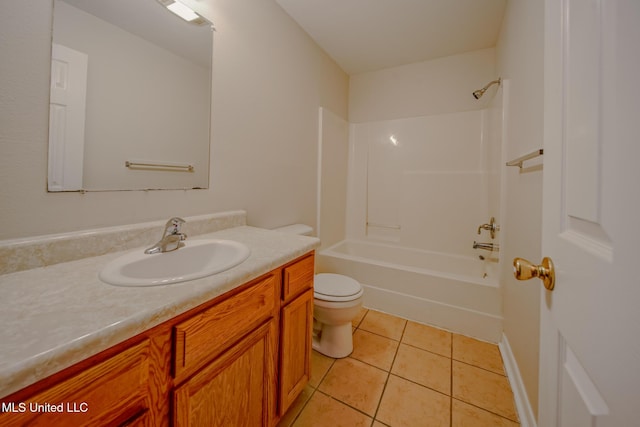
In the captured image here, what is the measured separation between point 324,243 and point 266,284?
1.67 m

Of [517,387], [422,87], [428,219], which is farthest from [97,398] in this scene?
[422,87]

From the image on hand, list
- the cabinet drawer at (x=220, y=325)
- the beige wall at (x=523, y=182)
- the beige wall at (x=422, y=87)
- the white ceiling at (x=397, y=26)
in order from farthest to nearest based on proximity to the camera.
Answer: the beige wall at (x=422, y=87)
the white ceiling at (x=397, y=26)
the beige wall at (x=523, y=182)
the cabinet drawer at (x=220, y=325)

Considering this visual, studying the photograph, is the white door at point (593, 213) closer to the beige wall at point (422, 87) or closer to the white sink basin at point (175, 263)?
the white sink basin at point (175, 263)

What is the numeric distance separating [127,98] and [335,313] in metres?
1.52

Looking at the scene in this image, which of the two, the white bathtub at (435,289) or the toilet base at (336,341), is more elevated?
the white bathtub at (435,289)

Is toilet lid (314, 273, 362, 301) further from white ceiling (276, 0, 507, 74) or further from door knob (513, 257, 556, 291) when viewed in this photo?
white ceiling (276, 0, 507, 74)

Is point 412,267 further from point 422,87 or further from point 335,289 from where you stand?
point 422,87

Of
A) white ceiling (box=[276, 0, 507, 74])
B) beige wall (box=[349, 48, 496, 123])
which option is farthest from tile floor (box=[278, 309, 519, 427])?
white ceiling (box=[276, 0, 507, 74])

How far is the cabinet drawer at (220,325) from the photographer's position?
622 millimetres

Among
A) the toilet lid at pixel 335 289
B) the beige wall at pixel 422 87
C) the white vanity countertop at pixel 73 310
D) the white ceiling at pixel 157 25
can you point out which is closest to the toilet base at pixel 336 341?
the toilet lid at pixel 335 289

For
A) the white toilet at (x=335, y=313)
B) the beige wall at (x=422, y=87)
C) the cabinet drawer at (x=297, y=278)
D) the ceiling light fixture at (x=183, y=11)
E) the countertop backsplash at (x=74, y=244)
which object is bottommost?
the white toilet at (x=335, y=313)

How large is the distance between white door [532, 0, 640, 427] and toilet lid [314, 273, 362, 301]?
40.9 inches

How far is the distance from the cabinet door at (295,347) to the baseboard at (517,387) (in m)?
1.03

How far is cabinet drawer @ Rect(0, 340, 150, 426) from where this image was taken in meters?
0.39
